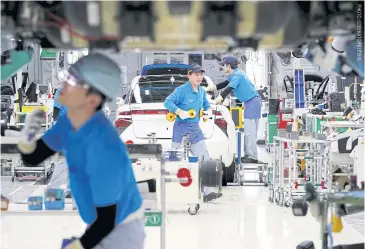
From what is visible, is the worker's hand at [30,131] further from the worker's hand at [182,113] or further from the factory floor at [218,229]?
the worker's hand at [182,113]

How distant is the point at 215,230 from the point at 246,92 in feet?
13.7

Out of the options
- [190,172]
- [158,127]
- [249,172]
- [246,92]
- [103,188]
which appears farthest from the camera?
[249,172]

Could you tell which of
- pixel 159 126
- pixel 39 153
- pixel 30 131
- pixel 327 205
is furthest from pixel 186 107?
pixel 327 205

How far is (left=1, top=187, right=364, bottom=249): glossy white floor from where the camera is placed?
23.5ft

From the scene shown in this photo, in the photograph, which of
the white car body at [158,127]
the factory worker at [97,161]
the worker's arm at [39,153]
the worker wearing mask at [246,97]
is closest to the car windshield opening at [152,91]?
the white car body at [158,127]

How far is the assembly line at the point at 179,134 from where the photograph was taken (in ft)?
9.05

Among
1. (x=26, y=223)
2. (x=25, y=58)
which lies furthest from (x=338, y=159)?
(x=25, y=58)

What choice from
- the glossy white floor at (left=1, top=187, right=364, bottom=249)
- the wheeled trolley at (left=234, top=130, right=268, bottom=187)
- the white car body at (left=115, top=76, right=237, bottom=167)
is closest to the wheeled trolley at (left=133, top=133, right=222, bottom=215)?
the glossy white floor at (left=1, top=187, right=364, bottom=249)

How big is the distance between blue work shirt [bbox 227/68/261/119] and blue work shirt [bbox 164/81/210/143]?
7.57 ft

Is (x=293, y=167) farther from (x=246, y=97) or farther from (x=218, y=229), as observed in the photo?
(x=246, y=97)

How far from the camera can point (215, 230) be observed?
778 cm

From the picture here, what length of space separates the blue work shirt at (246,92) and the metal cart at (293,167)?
94.7 inches

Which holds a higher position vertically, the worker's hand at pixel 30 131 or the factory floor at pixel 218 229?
the worker's hand at pixel 30 131

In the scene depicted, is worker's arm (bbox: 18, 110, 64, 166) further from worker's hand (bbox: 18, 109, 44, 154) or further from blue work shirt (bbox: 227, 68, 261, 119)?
blue work shirt (bbox: 227, 68, 261, 119)
